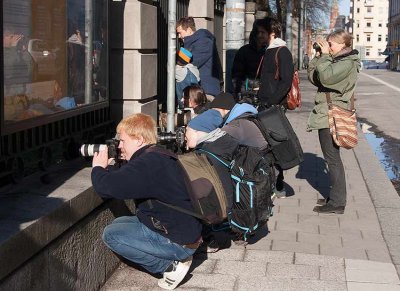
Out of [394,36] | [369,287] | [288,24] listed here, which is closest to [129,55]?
[369,287]

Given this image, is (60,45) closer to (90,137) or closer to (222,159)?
(90,137)

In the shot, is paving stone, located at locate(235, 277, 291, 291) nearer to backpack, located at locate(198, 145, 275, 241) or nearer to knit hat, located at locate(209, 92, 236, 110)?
backpack, located at locate(198, 145, 275, 241)

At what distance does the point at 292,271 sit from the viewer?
520 centimetres

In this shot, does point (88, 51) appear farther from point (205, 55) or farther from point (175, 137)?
point (205, 55)

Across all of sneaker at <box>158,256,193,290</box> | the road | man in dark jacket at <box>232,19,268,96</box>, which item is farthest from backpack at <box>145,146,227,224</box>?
the road

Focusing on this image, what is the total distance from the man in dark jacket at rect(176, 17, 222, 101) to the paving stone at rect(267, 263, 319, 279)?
9.64 feet

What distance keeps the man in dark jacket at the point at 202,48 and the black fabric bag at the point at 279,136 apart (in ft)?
5.75

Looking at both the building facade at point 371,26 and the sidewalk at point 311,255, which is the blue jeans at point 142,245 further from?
the building facade at point 371,26

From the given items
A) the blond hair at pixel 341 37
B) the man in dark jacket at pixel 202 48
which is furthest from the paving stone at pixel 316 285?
the man in dark jacket at pixel 202 48

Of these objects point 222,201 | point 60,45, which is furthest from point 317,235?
point 60,45

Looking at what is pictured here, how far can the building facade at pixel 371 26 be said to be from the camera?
16300 cm

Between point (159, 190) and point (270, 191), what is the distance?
3.22 feet

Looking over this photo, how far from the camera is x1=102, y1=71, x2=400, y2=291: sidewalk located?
4.95 m

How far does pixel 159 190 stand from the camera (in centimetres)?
437
